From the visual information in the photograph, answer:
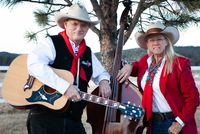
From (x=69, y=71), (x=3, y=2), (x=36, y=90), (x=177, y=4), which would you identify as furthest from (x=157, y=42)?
(x=3, y=2)

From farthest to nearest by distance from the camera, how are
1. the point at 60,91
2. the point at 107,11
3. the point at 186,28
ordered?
the point at 186,28 < the point at 107,11 < the point at 60,91

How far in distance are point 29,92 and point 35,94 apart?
50 mm

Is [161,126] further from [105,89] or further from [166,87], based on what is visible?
[105,89]

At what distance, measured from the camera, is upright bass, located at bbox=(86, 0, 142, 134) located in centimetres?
288

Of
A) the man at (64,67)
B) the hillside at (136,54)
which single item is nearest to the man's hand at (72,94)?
the man at (64,67)

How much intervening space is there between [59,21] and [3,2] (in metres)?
2.49

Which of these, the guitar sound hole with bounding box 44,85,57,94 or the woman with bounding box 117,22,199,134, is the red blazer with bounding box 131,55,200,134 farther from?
the guitar sound hole with bounding box 44,85,57,94

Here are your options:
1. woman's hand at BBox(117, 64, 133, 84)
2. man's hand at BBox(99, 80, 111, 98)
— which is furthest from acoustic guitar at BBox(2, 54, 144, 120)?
woman's hand at BBox(117, 64, 133, 84)

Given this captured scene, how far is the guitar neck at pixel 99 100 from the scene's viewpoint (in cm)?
262

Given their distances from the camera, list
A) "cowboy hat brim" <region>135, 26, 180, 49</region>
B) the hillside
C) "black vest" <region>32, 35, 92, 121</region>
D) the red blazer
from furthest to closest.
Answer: the hillside → "cowboy hat brim" <region>135, 26, 180, 49</region> → the red blazer → "black vest" <region>32, 35, 92, 121</region>

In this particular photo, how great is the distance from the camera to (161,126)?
9.59 ft

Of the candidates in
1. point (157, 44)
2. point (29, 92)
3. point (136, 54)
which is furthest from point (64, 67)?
point (136, 54)

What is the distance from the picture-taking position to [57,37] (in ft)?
8.89

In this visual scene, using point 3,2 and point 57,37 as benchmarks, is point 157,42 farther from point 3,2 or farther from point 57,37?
point 3,2
